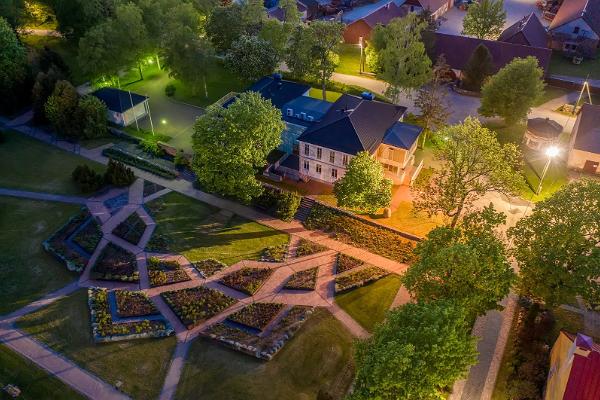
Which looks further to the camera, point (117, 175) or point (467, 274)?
point (117, 175)

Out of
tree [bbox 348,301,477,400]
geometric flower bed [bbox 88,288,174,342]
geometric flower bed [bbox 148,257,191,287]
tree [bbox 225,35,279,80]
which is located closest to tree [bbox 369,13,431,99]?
tree [bbox 225,35,279,80]

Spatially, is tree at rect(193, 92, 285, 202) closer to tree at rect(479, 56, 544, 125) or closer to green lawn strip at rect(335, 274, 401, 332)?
green lawn strip at rect(335, 274, 401, 332)

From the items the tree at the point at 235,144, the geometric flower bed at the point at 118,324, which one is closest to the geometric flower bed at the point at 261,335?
the geometric flower bed at the point at 118,324

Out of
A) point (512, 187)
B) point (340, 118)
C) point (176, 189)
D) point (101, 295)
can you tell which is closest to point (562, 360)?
point (512, 187)

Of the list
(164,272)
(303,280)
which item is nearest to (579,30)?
(303,280)

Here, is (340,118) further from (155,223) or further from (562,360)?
(562,360)

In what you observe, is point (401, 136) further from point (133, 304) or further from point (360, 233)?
point (133, 304)

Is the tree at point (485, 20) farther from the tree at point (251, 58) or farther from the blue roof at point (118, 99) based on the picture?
the blue roof at point (118, 99)
